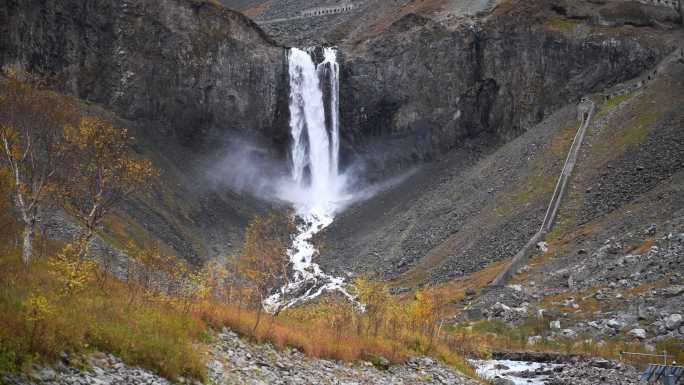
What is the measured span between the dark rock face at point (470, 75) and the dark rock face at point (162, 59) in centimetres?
1110

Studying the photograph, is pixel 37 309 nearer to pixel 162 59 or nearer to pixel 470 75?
pixel 162 59

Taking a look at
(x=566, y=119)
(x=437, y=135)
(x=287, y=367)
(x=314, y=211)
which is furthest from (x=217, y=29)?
(x=287, y=367)

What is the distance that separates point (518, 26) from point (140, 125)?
1773 inches

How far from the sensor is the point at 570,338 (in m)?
29.3

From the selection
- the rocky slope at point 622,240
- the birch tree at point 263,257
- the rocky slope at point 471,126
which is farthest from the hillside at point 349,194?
the birch tree at point 263,257

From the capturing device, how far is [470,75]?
72.2 m

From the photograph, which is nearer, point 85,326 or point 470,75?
point 85,326

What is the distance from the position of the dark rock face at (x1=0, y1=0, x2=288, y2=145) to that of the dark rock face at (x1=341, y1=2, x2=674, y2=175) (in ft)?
36.4

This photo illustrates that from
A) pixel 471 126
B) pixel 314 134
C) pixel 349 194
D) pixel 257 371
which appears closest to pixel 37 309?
pixel 257 371

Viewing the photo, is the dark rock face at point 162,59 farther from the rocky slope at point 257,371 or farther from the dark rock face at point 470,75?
the rocky slope at point 257,371

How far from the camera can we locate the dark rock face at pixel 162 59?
198 ft

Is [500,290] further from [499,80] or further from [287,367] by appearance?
[499,80]

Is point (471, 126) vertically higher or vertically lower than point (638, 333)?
higher

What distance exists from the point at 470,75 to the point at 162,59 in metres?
36.4
